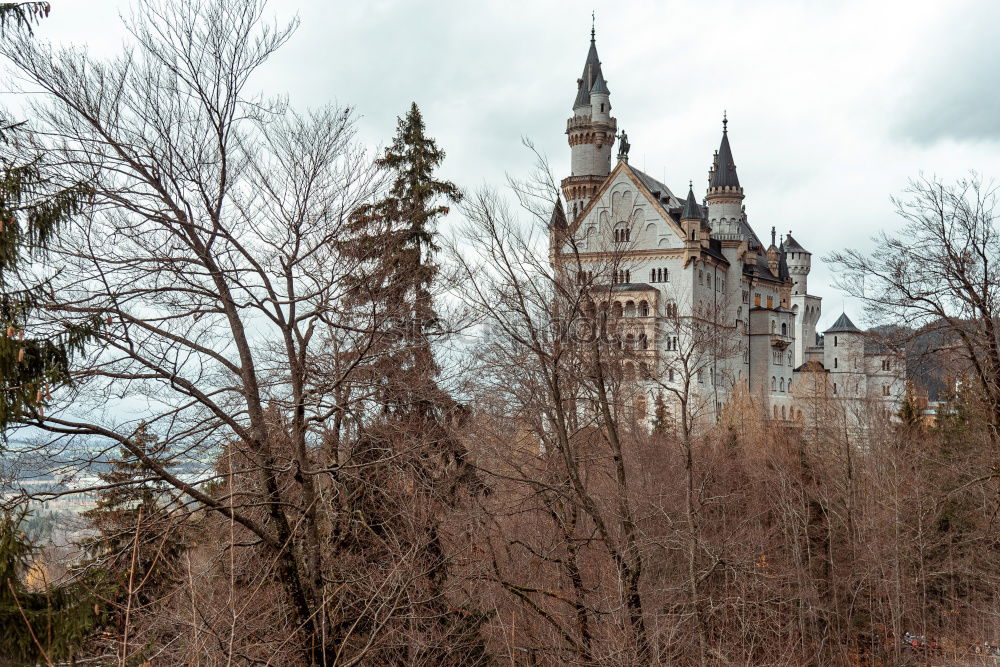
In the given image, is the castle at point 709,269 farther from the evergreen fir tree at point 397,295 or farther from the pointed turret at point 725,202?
the evergreen fir tree at point 397,295

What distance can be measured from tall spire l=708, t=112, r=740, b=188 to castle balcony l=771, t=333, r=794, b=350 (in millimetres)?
13268

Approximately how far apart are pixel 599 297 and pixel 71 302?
886 cm

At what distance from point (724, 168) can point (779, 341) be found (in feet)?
50.9

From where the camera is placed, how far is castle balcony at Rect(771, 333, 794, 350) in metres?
77.6

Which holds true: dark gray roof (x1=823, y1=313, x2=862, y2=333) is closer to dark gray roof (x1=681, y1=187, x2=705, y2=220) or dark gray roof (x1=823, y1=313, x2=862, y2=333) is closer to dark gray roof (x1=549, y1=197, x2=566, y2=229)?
dark gray roof (x1=681, y1=187, x2=705, y2=220)

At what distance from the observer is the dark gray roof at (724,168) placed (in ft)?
251

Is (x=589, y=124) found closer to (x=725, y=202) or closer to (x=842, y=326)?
(x=725, y=202)

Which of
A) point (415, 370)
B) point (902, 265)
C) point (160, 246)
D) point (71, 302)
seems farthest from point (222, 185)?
point (902, 265)

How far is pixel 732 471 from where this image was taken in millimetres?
38156

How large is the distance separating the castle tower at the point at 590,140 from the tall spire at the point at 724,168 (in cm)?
1045

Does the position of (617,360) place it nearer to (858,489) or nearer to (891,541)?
(891,541)

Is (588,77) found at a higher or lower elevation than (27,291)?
higher

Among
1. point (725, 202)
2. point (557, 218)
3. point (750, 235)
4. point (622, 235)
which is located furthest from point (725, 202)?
point (557, 218)

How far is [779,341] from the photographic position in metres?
77.8
